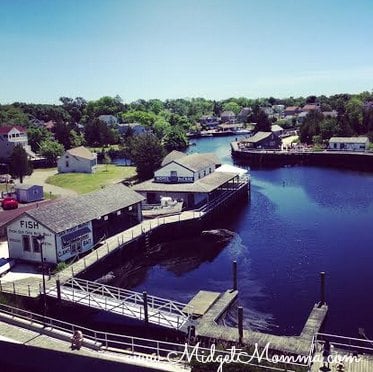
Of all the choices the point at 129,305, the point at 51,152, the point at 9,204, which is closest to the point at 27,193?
the point at 9,204

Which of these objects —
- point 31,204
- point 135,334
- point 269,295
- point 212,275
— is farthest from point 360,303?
point 31,204

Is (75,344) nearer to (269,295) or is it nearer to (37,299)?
(37,299)

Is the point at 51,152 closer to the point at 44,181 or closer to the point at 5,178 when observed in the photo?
the point at 44,181

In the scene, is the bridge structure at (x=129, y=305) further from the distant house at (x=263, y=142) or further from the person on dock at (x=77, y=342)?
the distant house at (x=263, y=142)

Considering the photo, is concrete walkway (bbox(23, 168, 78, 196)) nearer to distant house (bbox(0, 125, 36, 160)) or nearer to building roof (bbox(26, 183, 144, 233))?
distant house (bbox(0, 125, 36, 160))

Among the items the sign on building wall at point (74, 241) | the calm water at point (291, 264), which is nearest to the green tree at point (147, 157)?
the calm water at point (291, 264)

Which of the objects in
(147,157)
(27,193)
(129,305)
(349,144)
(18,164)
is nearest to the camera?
(129,305)
